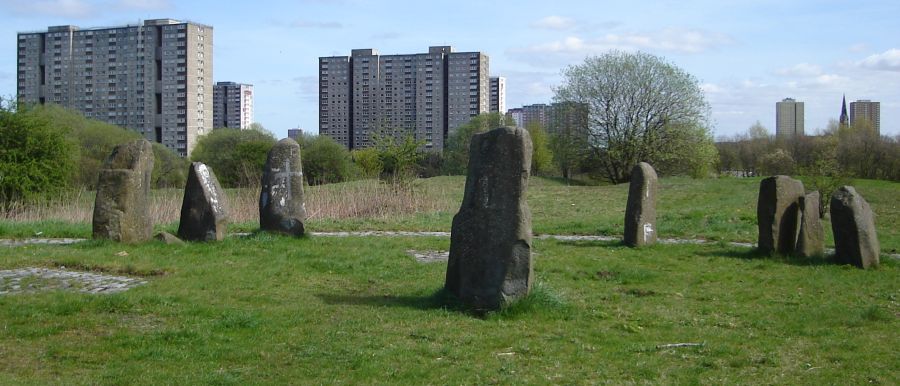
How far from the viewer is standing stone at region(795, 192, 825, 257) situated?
1625 centimetres

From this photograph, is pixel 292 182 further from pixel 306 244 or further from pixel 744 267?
pixel 744 267

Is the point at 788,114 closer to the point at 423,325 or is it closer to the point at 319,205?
the point at 319,205

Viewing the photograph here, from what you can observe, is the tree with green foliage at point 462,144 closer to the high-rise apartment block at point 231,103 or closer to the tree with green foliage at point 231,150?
the tree with green foliage at point 231,150

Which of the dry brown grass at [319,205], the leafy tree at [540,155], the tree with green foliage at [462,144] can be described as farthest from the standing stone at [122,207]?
the leafy tree at [540,155]

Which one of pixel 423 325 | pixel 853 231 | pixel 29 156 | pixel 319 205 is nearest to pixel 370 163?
pixel 319 205

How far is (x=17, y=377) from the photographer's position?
689 centimetres

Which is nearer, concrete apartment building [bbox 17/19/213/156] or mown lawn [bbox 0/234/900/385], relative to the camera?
mown lawn [bbox 0/234/900/385]

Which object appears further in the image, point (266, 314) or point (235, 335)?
point (266, 314)

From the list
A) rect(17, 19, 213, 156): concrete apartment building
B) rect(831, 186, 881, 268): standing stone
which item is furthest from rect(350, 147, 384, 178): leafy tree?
rect(17, 19, 213, 156): concrete apartment building

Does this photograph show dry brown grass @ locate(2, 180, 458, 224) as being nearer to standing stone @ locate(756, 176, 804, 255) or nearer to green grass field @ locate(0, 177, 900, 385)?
green grass field @ locate(0, 177, 900, 385)

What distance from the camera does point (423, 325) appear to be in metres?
9.30

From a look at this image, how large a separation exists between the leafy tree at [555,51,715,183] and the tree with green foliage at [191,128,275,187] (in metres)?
21.1

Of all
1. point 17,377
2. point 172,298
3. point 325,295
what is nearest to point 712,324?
point 325,295

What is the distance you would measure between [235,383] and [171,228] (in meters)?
14.2
